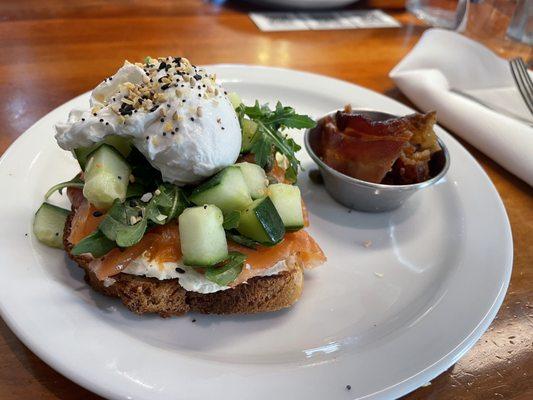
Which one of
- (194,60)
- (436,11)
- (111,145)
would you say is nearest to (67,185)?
(111,145)

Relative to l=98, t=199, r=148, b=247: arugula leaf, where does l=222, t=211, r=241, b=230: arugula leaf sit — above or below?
above

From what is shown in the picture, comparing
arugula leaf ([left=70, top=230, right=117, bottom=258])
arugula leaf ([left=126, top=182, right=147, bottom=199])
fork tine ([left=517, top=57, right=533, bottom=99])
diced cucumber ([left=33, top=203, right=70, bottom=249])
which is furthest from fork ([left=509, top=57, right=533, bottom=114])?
diced cucumber ([left=33, top=203, right=70, bottom=249])

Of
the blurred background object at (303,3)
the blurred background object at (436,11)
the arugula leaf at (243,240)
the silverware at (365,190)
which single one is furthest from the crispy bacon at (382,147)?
the blurred background object at (436,11)

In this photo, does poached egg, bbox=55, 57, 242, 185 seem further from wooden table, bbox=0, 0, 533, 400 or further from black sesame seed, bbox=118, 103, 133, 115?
wooden table, bbox=0, 0, 533, 400

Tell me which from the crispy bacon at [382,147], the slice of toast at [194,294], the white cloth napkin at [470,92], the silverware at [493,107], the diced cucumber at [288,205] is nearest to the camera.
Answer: the slice of toast at [194,294]

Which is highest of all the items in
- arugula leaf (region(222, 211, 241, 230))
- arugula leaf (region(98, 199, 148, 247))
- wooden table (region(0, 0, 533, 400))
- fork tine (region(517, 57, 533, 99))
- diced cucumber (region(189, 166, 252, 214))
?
fork tine (region(517, 57, 533, 99))

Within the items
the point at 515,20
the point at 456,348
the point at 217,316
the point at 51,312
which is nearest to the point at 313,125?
the point at 217,316

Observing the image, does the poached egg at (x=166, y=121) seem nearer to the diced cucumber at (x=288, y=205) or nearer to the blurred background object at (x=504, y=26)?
the diced cucumber at (x=288, y=205)
